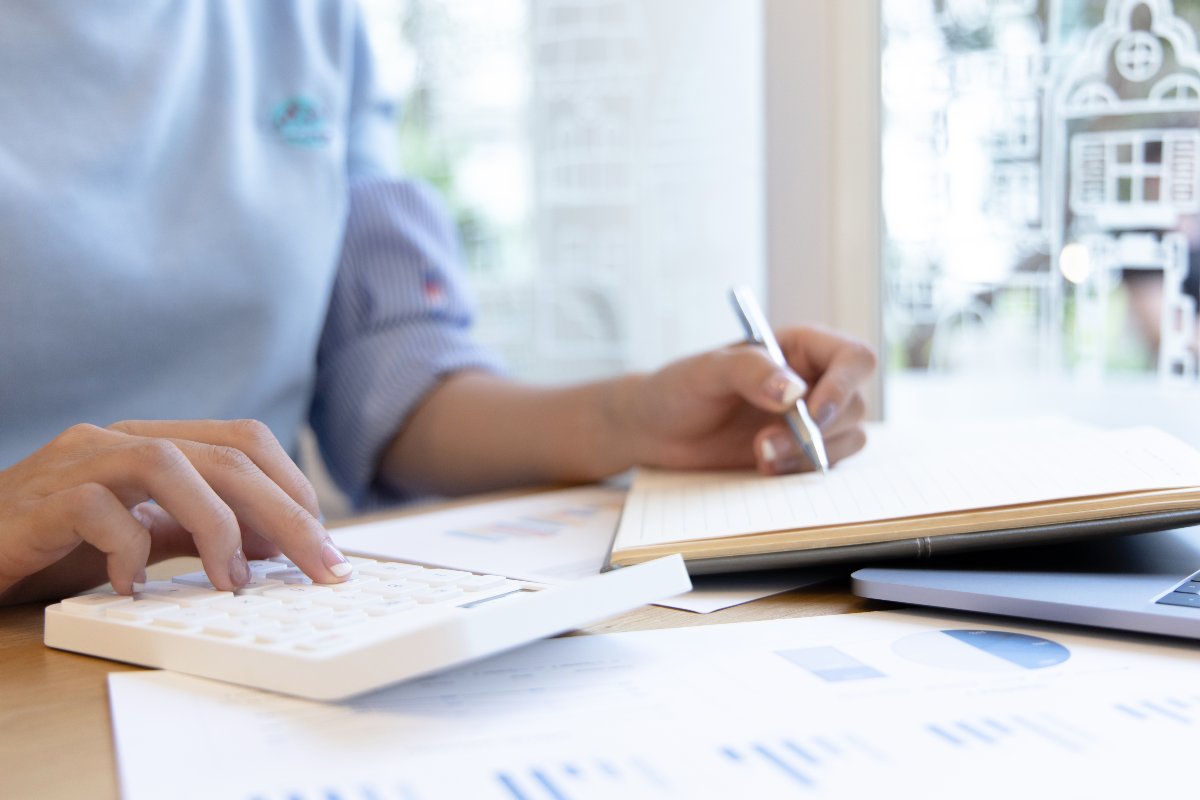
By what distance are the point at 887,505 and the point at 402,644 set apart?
0.88 feet

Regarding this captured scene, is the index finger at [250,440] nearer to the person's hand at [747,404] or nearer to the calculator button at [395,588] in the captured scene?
the calculator button at [395,588]

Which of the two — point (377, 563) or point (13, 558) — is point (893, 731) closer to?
point (377, 563)

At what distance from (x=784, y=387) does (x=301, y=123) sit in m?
0.47

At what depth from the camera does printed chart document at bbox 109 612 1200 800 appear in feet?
0.99

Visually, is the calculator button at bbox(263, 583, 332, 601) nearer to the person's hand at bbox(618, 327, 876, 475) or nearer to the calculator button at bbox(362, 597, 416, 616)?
the calculator button at bbox(362, 597, 416, 616)

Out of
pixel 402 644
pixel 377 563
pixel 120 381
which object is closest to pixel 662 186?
pixel 120 381

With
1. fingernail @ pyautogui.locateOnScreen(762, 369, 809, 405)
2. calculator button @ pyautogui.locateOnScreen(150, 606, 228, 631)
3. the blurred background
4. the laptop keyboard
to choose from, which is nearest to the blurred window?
the blurred background

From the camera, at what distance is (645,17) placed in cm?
107

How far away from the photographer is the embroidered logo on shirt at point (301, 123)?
0.88 m

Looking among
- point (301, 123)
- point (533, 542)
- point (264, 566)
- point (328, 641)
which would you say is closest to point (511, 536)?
point (533, 542)

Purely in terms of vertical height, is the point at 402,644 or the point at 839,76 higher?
the point at 839,76

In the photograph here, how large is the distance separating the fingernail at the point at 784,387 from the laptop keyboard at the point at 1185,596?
0.26 metres

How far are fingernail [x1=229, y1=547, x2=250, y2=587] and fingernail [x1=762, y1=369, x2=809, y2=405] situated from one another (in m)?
0.33

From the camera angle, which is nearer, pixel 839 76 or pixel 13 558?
pixel 13 558
